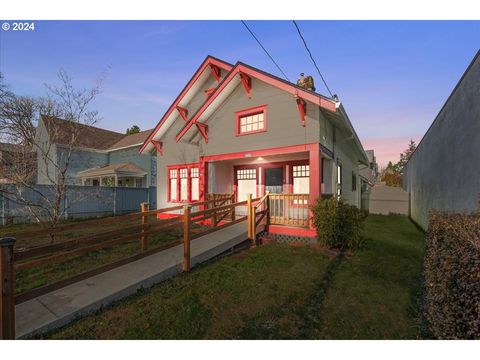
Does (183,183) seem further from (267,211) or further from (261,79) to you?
(261,79)

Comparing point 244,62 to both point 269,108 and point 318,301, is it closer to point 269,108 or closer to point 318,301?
point 269,108

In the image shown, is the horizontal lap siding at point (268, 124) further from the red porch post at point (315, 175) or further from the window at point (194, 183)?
the window at point (194, 183)

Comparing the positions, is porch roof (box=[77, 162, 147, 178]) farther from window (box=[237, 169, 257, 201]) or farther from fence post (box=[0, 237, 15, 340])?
fence post (box=[0, 237, 15, 340])

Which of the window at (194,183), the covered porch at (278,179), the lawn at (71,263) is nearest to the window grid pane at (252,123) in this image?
the covered porch at (278,179)

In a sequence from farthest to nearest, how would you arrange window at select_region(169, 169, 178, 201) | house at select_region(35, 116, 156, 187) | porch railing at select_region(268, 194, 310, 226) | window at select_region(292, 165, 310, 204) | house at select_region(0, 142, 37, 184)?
house at select_region(35, 116, 156, 187) < window at select_region(169, 169, 178, 201) < window at select_region(292, 165, 310, 204) < house at select_region(0, 142, 37, 184) < porch railing at select_region(268, 194, 310, 226)

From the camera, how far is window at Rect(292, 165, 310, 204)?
9.60 meters

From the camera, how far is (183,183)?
12.3 meters

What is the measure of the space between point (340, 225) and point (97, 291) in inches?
244

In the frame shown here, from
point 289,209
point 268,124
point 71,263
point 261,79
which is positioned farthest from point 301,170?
point 71,263

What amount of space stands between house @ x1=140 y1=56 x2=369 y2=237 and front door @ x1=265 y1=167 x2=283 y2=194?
0.05 m

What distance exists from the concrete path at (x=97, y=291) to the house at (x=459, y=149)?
6624 mm

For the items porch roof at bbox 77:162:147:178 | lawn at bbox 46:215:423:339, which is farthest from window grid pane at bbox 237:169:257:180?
porch roof at bbox 77:162:147:178

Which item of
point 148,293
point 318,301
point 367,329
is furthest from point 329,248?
point 148,293

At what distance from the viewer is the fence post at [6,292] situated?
281 centimetres
